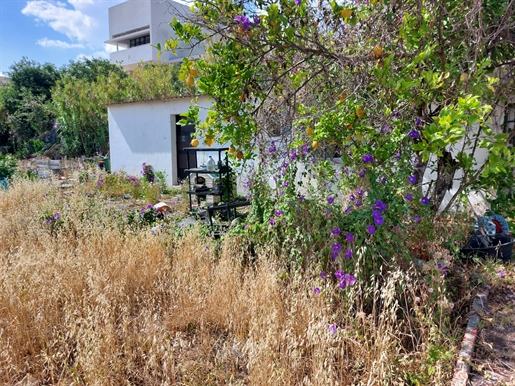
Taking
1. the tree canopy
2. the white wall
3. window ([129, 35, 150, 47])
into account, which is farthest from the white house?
the tree canopy

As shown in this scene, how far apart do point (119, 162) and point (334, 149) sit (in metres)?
8.91

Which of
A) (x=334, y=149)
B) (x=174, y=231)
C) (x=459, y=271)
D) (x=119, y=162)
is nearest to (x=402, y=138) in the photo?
(x=334, y=149)

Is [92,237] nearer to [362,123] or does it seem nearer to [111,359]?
[111,359]

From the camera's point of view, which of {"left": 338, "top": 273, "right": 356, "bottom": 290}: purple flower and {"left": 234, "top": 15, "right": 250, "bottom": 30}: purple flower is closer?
{"left": 338, "top": 273, "right": 356, "bottom": 290}: purple flower

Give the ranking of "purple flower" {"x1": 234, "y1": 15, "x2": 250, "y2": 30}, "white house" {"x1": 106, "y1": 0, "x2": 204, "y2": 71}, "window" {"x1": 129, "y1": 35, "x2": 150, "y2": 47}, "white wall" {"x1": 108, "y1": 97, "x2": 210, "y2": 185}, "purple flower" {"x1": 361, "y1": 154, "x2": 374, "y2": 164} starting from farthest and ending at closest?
"window" {"x1": 129, "y1": 35, "x2": 150, "y2": 47}
"white house" {"x1": 106, "y1": 0, "x2": 204, "y2": 71}
"white wall" {"x1": 108, "y1": 97, "x2": 210, "y2": 185}
"purple flower" {"x1": 361, "y1": 154, "x2": 374, "y2": 164}
"purple flower" {"x1": 234, "y1": 15, "x2": 250, "y2": 30}

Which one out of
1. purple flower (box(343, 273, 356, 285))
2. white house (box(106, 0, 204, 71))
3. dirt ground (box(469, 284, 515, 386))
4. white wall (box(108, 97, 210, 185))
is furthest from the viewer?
white house (box(106, 0, 204, 71))

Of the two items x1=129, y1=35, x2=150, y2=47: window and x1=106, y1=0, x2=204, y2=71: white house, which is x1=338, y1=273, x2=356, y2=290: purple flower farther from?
x1=129, y1=35, x2=150, y2=47: window

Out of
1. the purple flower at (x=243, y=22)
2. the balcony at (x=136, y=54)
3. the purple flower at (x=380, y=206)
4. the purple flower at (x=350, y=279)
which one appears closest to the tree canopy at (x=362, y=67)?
the purple flower at (x=243, y=22)

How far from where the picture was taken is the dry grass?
1.98 m

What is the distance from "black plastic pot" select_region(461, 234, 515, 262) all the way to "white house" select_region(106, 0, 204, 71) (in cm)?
2395

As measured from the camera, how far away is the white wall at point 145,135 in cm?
964

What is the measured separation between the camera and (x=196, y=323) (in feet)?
8.55

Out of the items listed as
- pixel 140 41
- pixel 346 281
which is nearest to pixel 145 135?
pixel 346 281

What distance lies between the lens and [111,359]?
2086 mm
